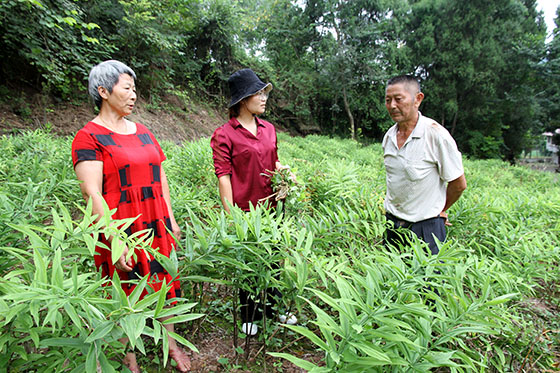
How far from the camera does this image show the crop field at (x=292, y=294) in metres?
0.93

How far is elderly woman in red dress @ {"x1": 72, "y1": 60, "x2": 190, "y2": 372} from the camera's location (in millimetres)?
1517

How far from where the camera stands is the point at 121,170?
1594 mm

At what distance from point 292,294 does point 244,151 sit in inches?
38.0

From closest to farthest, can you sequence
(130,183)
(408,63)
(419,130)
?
1. (130,183)
2. (419,130)
3. (408,63)

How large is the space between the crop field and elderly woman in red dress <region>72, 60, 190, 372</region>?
0.16 metres

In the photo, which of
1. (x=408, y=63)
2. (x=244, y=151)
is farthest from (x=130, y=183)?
(x=408, y=63)

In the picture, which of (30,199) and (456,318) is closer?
(456,318)

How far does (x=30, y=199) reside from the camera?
1.60 meters

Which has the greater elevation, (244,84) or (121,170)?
(244,84)

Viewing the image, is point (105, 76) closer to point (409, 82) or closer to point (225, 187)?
point (225, 187)

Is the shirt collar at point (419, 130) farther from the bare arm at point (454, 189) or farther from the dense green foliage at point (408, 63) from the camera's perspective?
the dense green foliage at point (408, 63)

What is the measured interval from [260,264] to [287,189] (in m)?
0.73

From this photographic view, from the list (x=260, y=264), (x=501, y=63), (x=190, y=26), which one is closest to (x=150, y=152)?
(x=260, y=264)

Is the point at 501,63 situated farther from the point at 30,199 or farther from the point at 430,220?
the point at 30,199
